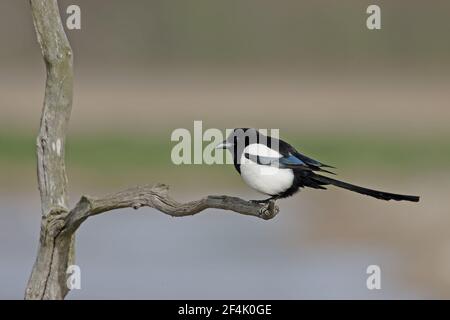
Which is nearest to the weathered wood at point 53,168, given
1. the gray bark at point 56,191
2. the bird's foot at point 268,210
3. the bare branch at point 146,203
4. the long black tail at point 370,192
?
the gray bark at point 56,191

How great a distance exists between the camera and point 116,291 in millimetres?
6809

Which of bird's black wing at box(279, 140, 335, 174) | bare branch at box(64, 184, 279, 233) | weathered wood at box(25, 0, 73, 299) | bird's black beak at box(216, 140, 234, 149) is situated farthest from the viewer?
bird's black beak at box(216, 140, 234, 149)

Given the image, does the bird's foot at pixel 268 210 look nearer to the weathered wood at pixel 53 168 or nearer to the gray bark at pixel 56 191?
the gray bark at pixel 56 191

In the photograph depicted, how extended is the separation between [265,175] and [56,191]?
0.77 meters

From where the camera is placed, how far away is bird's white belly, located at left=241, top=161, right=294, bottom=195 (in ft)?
15.7

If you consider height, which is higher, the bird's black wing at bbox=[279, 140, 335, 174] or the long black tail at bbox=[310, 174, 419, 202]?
the bird's black wing at bbox=[279, 140, 335, 174]

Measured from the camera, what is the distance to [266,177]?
4781 millimetres

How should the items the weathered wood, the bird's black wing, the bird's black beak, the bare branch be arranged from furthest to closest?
1. the bird's black beak
2. the bird's black wing
3. the weathered wood
4. the bare branch

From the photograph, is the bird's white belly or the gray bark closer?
the gray bark

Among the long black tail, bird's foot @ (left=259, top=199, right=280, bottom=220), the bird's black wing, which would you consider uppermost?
the bird's black wing

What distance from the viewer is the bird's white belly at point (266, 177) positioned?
4.78 meters

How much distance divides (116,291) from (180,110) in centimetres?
463

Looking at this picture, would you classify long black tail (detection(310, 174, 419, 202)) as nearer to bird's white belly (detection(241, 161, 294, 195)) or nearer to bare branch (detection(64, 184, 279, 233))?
bird's white belly (detection(241, 161, 294, 195))

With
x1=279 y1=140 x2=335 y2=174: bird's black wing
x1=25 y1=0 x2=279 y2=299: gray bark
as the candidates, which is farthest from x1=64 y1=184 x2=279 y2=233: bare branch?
x1=279 y1=140 x2=335 y2=174: bird's black wing
